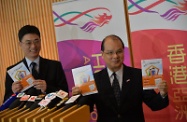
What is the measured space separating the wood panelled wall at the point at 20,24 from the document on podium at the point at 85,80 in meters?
1.95

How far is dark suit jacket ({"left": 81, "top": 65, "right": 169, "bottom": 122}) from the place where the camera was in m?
1.96

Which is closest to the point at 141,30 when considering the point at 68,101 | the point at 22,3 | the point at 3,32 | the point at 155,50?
the point at 155,50

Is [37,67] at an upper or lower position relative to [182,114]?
upper

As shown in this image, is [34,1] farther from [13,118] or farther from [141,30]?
[13,118]

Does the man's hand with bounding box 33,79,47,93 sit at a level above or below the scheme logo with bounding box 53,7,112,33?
below

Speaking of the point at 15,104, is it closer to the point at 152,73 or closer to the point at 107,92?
the point at 107,92

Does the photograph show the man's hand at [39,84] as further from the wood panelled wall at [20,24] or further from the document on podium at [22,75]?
the wood panelled wall at [20,24]

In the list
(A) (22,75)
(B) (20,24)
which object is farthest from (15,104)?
(B) (20,24)

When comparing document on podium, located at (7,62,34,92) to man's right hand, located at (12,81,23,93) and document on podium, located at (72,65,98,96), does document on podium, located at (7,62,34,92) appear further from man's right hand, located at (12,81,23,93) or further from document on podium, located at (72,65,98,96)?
document on podium, located at (72,65,98,96)

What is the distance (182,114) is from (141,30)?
103cm

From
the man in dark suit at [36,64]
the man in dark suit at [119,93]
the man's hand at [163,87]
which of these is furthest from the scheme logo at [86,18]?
the man's hand at [163,87]

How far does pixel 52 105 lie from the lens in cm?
133

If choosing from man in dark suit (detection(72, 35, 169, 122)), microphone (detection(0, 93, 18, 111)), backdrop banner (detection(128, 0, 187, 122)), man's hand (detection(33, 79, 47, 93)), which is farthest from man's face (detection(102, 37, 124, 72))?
backdrop banner (detection(128, 0, 187, 122))

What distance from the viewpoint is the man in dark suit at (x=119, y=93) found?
1912mm
